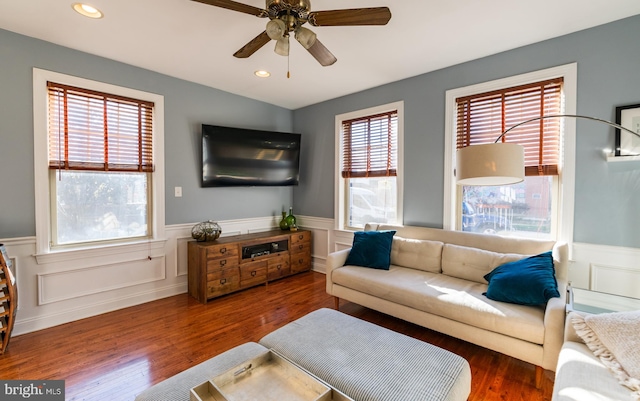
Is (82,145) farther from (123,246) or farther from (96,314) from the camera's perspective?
(96,314)

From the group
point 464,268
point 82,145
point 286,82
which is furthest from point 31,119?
point 464,268

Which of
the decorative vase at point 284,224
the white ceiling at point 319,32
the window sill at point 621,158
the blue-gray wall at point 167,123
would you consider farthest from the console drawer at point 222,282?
the window sill at point 621,158

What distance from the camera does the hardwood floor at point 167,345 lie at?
1898 mm

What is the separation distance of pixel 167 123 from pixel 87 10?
134 centimetres

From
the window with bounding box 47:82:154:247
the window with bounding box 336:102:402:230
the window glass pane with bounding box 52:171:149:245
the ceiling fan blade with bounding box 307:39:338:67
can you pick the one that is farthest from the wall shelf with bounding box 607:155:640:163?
the window glass pane with bounding box 52:171:149:245

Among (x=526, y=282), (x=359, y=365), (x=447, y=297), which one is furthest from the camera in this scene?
(x=447, y=297)

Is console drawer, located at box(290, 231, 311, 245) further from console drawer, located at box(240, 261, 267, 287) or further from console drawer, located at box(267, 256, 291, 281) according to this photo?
console drawer, located at box(240, 261, 267, 287)

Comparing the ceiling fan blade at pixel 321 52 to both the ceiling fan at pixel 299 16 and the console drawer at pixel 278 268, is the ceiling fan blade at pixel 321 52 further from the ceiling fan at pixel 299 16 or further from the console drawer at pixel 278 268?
the console drawer at pixel 278 268

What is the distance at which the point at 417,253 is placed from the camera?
9.60 feet

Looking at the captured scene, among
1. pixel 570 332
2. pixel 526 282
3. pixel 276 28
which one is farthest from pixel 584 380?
pixel 276 28

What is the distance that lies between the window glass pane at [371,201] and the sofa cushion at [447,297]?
3.13ft

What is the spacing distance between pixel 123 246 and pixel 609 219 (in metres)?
4.49

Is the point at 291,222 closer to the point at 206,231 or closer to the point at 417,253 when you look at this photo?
the point at 206,231

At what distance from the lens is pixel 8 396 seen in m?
1.70
